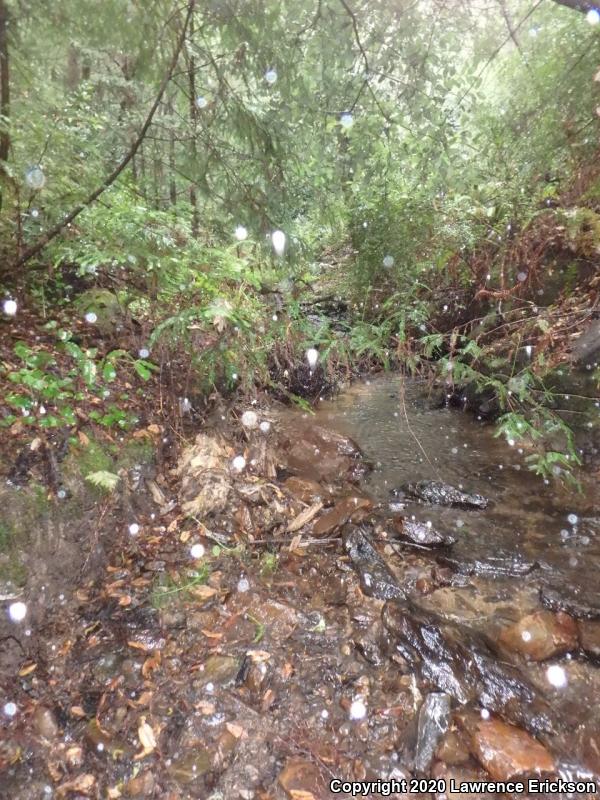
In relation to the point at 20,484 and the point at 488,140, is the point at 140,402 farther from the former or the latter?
the point at 488,140

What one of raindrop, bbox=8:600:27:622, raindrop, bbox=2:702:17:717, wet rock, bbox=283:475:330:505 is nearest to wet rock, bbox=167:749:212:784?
raindrop, bbox=2:702:17:717

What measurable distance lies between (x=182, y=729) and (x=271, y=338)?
5.33 metres

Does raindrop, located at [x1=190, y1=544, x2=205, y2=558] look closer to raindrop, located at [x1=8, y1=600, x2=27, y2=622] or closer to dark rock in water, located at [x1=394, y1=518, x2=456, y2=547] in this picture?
raindrop, located at [x1=8, y1=600, x2=27, y2=622]

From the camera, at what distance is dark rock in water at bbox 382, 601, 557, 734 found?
123 inches

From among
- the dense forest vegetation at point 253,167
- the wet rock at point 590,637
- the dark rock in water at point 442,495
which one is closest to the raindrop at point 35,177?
the dense forest vegetation at point 253,167

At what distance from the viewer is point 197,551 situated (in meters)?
4.17

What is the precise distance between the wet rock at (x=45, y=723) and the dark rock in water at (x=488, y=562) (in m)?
3.64

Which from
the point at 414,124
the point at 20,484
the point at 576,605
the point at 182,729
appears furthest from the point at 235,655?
the point at 414,124

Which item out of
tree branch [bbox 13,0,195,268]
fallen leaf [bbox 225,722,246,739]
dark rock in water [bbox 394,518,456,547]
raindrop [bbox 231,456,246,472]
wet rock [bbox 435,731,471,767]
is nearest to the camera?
wet rock [bbox 435,731,471,767]

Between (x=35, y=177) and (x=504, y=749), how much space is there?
5.86 meters

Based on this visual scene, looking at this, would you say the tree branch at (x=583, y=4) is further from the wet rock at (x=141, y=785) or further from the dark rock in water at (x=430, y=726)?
the wet rock at (x=141, y=785)

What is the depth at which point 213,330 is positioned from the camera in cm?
507

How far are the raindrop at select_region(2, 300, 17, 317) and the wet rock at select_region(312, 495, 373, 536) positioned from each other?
4080 millimetres

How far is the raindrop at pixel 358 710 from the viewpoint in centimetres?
300
